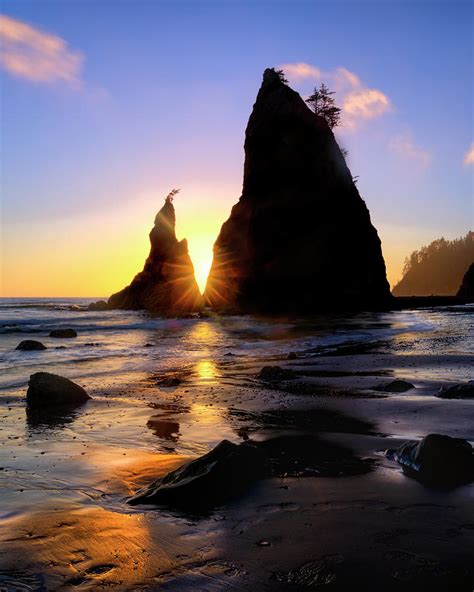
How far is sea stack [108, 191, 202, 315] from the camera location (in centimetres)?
5856

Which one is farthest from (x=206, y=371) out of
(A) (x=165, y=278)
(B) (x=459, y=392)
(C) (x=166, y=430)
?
(A) (x=165, y=278)

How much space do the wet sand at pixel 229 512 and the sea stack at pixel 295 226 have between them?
40409 millimetres

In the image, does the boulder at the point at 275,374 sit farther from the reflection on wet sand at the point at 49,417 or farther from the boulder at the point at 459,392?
the reflection on wet sand at the point at 49,417

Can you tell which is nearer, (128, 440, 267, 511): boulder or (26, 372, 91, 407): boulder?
(128, 440, 267, 511): boulder

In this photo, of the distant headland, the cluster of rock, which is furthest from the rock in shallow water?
the cluster of rock

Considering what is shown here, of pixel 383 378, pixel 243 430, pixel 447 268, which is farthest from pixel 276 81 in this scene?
pixel 447 268

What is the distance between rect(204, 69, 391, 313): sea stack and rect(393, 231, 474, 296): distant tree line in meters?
96.2

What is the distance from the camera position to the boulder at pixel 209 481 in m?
3.71

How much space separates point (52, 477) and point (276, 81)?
52.6 meters

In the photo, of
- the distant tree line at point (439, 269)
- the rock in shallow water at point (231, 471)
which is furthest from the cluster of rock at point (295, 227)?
the distant tree line at point (439, 269)

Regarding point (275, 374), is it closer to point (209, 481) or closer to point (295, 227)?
point (209, 481)

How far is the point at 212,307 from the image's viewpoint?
5528cm

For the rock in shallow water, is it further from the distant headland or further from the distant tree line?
the distant tree line

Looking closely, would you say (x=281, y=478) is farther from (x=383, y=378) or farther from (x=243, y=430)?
(x=383, y=378)
